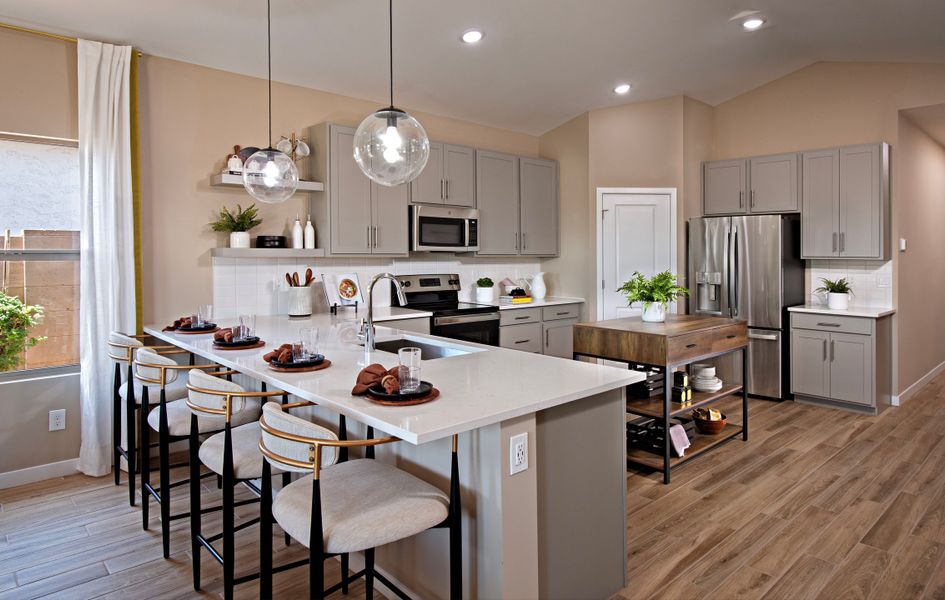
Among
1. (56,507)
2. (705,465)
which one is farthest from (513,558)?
(56,507)

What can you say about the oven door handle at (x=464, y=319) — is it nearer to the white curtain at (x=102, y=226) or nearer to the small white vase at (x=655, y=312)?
the small white vase at (x=655, y=312)

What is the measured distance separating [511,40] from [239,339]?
2865 mm

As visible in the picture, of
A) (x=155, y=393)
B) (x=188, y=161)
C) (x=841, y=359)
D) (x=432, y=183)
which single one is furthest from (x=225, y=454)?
(x=841, y=359)

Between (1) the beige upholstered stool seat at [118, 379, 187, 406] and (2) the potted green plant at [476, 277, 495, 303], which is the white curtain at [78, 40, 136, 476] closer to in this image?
(1) the beige upholstered stool seat at [118, 379, 187, 406]

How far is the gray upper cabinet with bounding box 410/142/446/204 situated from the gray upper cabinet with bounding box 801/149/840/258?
3296 mm

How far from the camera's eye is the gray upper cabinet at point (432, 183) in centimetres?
491

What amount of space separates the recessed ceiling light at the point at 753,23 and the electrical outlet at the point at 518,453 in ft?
12.8

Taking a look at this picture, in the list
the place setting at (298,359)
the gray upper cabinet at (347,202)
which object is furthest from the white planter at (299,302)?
the place setting at (298,359)

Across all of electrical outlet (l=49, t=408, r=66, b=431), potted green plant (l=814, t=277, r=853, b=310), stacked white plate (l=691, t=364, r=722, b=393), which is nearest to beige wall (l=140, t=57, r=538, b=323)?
electrical outlet (l=49, t=408, r=66, b=431)

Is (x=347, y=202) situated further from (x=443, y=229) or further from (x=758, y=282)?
(x=758, y=282)

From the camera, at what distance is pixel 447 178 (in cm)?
511

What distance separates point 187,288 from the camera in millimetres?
4008

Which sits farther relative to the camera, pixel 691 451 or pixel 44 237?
pixel 691 451

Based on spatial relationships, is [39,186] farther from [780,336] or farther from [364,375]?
[780,336]
